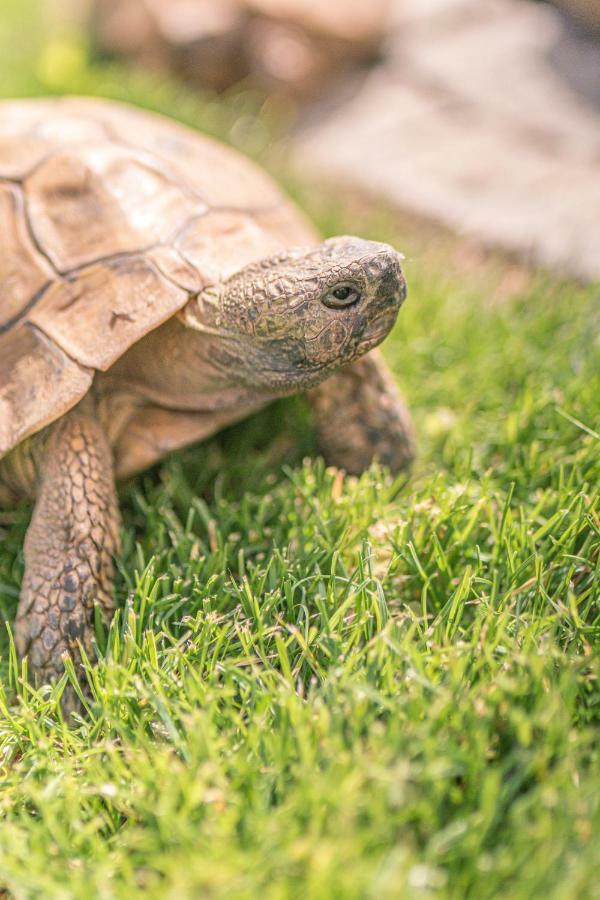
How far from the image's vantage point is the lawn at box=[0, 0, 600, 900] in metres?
1.49

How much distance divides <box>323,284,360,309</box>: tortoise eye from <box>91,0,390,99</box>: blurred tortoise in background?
4562 mm

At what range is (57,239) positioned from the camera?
2.47 m

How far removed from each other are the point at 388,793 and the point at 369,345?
1.16 metres

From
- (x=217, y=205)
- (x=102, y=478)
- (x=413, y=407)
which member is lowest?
(x=413, y=407)

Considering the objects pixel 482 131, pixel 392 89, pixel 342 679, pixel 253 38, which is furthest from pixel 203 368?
pixel 253 38

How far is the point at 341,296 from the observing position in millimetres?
2117

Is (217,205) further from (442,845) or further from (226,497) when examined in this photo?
(442,845)

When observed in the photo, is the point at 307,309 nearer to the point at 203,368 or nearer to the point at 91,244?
the point at 203,368

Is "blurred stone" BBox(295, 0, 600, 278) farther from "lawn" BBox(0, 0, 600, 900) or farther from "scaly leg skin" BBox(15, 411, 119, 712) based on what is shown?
"scaly leg skin" BBox(15, 411, 119, 712)

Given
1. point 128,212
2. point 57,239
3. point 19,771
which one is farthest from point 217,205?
point 19,771

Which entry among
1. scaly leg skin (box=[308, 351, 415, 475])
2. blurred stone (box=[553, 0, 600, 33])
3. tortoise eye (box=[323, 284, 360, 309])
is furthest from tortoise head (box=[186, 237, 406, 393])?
blurred stone (box=[553, 0, 600, 33])

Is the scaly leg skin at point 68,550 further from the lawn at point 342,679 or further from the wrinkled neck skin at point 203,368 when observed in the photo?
the wrinkled neck skin at point 203,368

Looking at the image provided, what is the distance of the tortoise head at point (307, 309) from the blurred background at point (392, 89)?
2223 mm

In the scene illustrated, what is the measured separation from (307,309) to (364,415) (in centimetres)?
69
